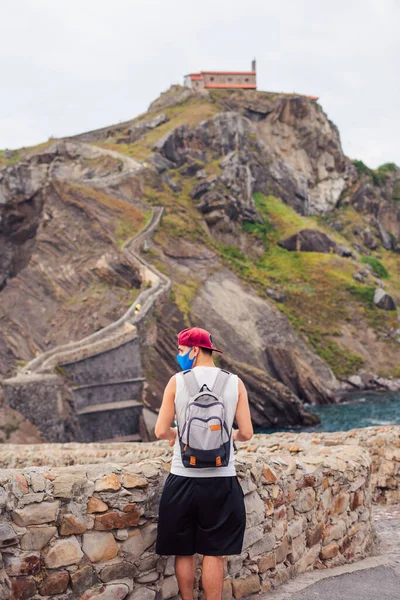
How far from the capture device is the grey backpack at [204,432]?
4.72m

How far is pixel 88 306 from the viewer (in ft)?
157

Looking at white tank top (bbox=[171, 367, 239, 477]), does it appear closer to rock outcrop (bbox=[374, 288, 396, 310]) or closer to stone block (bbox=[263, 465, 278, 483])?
stone block (bbox=[263, 465, 278, 483])

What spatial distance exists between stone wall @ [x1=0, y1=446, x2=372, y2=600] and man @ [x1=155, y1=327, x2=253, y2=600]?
0.27m

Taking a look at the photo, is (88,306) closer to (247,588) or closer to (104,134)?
(247,588)

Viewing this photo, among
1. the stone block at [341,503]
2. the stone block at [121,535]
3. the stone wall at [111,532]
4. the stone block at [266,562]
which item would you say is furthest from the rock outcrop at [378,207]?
the stone block at [121,535]

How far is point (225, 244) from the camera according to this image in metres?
64.1

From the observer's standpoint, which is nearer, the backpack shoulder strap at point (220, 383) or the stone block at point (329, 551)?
the backpack shoulder strap at point (220, 383)

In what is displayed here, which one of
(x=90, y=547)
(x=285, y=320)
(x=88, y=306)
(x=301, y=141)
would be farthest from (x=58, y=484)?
(x=301, y=141)

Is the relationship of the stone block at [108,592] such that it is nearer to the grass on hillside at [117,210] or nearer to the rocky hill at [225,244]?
the rocky hill at [225,244]

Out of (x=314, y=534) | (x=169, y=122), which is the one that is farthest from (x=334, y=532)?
(x=169, y=122)

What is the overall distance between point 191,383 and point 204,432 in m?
0.44

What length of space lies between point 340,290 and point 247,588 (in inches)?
2237

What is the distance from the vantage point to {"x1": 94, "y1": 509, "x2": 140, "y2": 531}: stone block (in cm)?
486

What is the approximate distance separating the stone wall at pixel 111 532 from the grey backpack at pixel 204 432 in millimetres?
672
